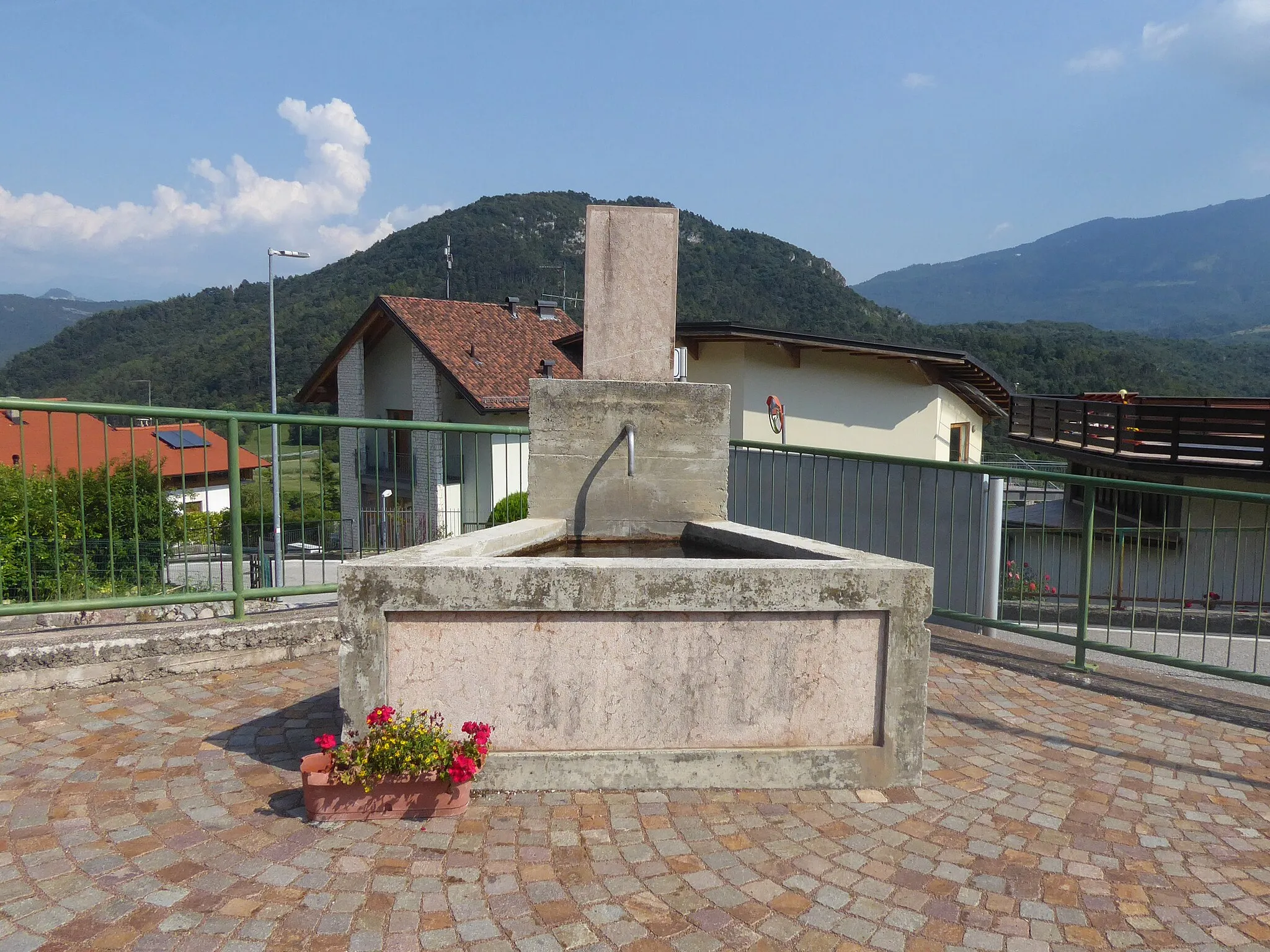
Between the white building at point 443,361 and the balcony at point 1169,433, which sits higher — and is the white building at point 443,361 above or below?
A: above

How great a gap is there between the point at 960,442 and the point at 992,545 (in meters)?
21.0

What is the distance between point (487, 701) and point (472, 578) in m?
0.56

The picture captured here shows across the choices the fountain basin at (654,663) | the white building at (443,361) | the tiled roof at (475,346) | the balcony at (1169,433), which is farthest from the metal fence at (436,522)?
the tiled roof at (475,346)

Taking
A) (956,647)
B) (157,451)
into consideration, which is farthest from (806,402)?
(157,451)

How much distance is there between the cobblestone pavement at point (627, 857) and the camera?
2773 mm

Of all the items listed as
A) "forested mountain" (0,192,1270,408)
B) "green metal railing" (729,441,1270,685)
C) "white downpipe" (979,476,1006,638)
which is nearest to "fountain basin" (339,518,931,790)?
"green metal railing" (729,441,1270,685)

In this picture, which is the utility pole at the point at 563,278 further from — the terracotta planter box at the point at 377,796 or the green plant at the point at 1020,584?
the terracotta planter box at the point at 377,796

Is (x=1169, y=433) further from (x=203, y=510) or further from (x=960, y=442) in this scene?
(x=203, y=510)

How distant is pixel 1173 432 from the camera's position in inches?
680

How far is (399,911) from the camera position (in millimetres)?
2830

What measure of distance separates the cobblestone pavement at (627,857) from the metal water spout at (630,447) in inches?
79.1

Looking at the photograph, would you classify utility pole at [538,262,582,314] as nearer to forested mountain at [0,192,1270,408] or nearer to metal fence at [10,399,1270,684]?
forested mountain at [0,192,1270,408]

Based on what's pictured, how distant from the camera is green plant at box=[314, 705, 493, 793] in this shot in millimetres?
3408

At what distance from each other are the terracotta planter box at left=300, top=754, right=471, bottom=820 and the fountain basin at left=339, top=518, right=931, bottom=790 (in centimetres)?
25
